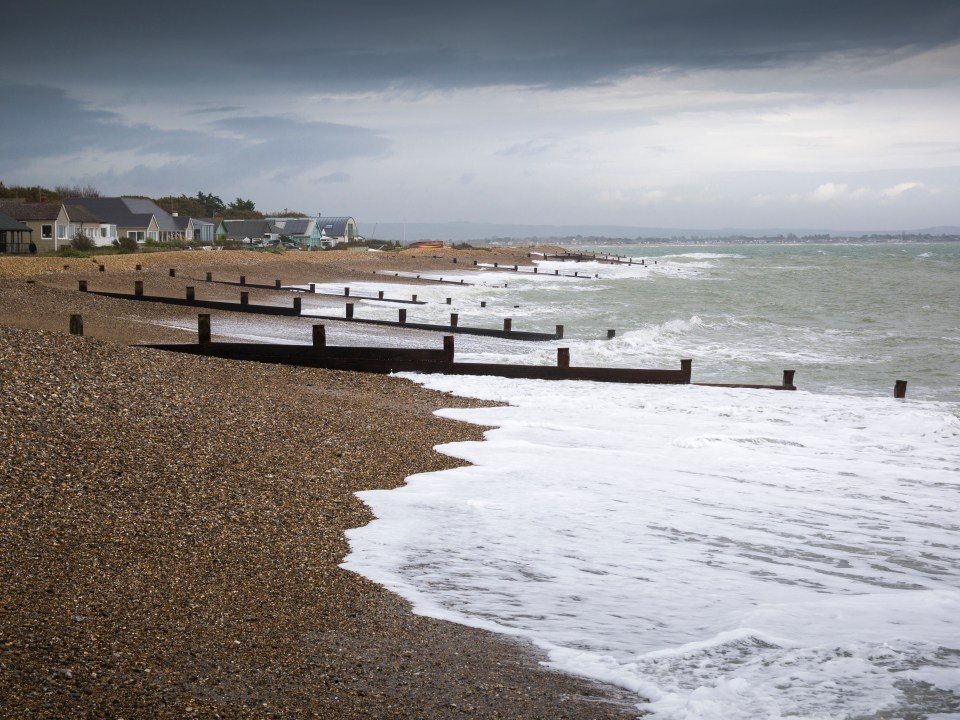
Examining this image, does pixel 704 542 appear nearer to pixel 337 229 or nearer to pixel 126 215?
pixel 126 215

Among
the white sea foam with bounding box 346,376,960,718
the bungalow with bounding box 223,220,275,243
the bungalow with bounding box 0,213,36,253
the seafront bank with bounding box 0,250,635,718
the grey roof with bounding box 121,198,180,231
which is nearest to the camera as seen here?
the seafront bank with bounding box 0,250,635,718

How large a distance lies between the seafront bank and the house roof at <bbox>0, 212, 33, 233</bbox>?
192 ft

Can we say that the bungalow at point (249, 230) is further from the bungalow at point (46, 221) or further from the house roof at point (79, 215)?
the bungalow at point (46, 221)

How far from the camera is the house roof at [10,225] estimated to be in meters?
63.5

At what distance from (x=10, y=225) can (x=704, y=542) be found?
66787 mm

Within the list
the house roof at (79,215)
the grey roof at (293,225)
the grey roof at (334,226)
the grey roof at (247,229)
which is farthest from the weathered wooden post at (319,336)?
the grey roof at (334,226)

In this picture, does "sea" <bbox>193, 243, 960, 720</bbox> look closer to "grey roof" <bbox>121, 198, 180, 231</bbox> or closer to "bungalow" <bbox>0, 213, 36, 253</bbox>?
"bungalow" <bbox>0, 213, 36, 253</bbox>

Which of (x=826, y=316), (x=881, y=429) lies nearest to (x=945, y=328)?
(x=826, y=316)

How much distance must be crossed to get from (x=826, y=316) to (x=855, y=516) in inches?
1353

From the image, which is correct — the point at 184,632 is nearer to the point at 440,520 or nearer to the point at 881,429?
the point at 440,520

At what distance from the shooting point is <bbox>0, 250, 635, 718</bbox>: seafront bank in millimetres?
5191

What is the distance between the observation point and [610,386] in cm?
1719

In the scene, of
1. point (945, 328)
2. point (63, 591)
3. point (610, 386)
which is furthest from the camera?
point (945, 328)

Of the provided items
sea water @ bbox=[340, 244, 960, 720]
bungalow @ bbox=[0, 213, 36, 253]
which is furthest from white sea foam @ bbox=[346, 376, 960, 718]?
bungalow @ bbox=[0, 213, 36, 253]
